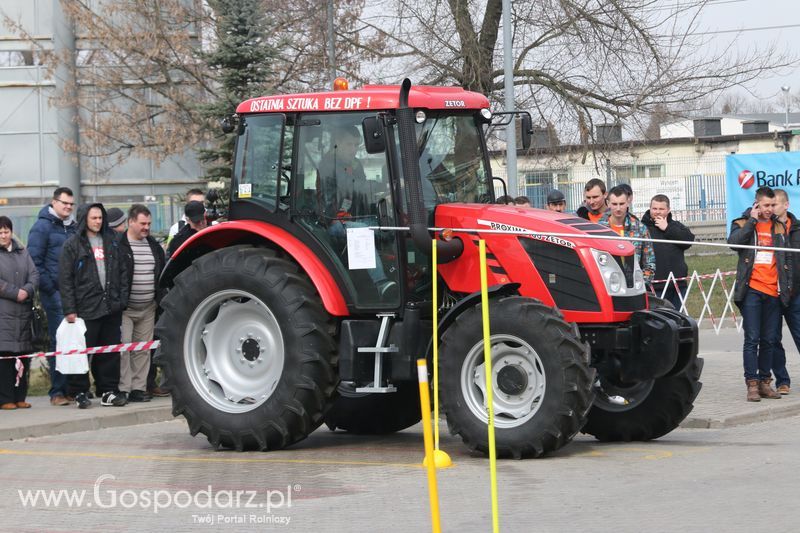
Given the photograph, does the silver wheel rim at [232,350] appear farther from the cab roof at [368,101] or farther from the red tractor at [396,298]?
the cab roof at [368,101]

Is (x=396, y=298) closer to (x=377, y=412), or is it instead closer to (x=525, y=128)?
(x=377, y=412)

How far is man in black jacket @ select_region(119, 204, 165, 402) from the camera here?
12883mm

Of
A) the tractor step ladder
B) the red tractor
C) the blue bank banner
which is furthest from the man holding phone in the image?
the blue bank banner

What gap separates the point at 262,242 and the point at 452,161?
1.72 meters

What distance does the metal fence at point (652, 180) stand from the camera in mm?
25594

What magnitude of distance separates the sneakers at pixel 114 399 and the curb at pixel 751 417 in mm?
5562

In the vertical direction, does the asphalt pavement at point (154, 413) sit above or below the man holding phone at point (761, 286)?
below

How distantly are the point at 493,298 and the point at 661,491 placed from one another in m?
2.05

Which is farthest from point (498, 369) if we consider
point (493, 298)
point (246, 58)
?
point (246, 58)

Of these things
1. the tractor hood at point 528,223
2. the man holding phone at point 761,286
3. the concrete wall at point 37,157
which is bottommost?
the man holding phone at point 761,286

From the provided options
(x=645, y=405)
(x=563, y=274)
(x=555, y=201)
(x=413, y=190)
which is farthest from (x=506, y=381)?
(x=555, y=201)

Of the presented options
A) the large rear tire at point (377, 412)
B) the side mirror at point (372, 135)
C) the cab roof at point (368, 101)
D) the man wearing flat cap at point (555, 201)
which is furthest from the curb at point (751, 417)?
the side mirror at point (372, 135)

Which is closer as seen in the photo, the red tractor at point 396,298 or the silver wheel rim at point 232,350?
the red tractor at point 396,298

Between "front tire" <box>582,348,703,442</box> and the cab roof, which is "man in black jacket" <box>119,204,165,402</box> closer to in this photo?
the cab roof
